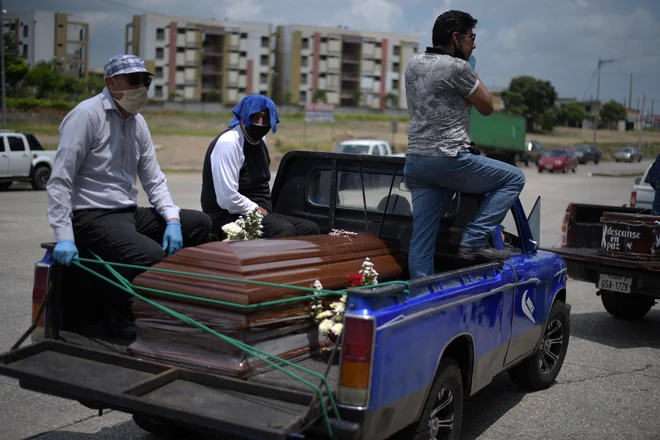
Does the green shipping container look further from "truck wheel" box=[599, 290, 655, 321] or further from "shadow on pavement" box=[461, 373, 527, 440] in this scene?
"shadow on pavement" box=[461, 373, 527, 440]

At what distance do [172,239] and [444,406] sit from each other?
6.07ft

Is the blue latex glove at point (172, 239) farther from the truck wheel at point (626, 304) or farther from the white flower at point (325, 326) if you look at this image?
the truck wheel at point (626, 304)

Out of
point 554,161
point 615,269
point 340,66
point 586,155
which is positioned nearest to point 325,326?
point 615,269

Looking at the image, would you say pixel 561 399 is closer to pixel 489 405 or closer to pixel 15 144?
pixel 489 405

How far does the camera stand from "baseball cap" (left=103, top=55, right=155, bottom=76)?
4.60 metres

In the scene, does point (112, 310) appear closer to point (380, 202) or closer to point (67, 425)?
point (67, 425)

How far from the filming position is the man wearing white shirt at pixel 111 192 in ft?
14.4

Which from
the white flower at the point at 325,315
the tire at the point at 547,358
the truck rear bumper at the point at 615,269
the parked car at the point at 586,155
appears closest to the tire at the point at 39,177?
the truck rear bumper at the point at 615,269

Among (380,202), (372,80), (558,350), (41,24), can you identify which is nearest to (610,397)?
(558,350)

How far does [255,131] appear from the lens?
19.0 ft

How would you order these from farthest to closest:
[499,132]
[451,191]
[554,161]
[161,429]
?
[499,132], [554,161], [451,191], [161,429]

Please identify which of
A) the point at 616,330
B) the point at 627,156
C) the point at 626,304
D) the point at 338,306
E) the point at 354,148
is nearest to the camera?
the point at 338,306

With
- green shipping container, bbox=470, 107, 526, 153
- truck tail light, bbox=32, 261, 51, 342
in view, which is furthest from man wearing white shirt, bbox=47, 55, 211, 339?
green shipping container, bbox=470, 107, 526, 153

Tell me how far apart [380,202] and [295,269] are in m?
1.68
